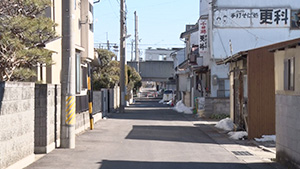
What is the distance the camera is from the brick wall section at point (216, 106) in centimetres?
3119

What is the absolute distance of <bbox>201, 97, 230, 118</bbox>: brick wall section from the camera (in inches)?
1228

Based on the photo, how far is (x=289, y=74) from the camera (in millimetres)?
12047

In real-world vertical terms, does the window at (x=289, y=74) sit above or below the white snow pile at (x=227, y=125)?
above

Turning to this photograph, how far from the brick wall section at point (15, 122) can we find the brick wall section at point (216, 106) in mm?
20557

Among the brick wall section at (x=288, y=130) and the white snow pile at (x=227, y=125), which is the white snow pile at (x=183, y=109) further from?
the brick wall section at (x=288, y=130)

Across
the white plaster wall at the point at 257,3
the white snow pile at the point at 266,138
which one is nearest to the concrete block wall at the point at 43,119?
the white snow pile at the point at 266,138

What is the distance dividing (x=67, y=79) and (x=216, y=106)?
58.6 ft

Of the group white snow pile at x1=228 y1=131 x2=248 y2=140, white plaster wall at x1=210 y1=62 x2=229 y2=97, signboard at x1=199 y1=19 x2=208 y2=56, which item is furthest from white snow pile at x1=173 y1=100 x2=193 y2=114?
white snow pile at x1=228 y1=131 x2=248 y2=140

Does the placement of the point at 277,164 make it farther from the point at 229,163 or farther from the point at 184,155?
the point at 184,155

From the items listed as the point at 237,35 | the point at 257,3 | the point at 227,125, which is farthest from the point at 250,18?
the point at 227,125

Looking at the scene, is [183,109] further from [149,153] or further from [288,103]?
[288,103]

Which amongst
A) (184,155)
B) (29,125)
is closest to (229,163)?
(184,155)

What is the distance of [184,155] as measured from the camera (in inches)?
543

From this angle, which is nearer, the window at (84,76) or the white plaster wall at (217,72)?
the window at (84,76)
